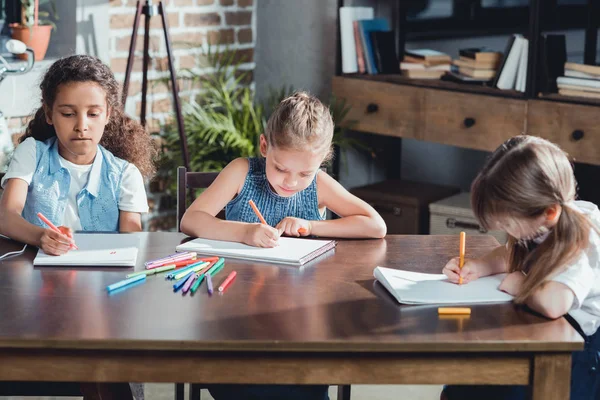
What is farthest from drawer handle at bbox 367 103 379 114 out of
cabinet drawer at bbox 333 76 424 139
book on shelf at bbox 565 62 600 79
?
book on shelf at bbox 565 62 600 79

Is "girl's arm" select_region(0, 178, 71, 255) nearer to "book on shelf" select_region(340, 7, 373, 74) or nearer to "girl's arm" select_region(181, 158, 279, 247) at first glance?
"girl's arm" select_region(181, 158, 279, 247)

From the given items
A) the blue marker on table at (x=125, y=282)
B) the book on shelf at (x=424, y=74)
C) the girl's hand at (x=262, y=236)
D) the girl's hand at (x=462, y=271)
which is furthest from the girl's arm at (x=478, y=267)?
the book on shelf at (x=424, y=74)

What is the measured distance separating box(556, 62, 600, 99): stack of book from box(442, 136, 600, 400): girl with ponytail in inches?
66.9

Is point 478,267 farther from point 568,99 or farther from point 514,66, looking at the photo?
point 514,66

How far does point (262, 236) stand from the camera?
7.09 feet

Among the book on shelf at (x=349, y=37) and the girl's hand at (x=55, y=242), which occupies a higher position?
the book on shelf at (x=349, y=37)

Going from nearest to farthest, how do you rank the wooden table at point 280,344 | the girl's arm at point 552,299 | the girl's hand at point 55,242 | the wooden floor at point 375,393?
the wooden table at point 280,344 < the girl's arm at point 552,299 < the girl's hand at point 55,242 < the wooden floor at point 375,393

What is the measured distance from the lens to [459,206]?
3975mm

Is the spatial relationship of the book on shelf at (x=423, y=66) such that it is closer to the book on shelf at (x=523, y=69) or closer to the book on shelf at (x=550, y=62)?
the book on shelf at (x=523, y=69)

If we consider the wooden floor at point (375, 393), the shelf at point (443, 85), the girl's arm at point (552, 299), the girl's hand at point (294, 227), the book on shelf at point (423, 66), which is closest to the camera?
the girl's arm at point (552, 299)

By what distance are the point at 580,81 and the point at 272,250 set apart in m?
1.85

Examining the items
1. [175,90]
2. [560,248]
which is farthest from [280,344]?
[175,90]

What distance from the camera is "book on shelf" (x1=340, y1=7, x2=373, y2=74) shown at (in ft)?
13.9

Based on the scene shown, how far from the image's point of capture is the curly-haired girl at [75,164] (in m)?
2.43
